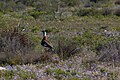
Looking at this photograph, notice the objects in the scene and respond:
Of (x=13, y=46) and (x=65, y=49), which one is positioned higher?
(x=13, y=46)

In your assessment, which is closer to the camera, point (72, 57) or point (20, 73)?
point (20, 73)

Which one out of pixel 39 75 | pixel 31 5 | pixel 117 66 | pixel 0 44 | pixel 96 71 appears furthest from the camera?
pixel 31 5

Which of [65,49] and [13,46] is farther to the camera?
[65,49]

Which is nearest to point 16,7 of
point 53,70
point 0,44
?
point 0,44

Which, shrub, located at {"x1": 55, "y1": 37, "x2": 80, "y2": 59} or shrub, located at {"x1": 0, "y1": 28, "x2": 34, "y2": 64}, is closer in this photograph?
shrub, located at {"x1": 0, "y1": 28, "x2": 34, "y2": 64}

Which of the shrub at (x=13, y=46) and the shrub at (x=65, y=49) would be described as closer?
the shrub at (x=13, y=46)

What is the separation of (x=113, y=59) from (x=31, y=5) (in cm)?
3153

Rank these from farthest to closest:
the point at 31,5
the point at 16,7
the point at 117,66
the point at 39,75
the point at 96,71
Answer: the point at 31,5 < the point at 16,7 < the point at 117,66 < the point at 96,71 < the point at 39,75

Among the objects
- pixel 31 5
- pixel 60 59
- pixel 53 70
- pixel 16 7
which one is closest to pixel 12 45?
pixel 60 59

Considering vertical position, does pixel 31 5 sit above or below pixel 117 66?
below

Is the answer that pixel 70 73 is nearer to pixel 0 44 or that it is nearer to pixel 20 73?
pixel 20 73

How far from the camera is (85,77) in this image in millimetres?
7211

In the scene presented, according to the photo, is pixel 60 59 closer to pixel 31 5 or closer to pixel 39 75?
pixel 39 75

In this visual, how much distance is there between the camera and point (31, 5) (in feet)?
131
